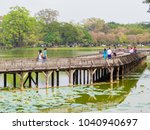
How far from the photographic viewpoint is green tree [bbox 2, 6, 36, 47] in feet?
437

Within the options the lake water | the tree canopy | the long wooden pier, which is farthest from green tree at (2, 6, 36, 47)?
the lake water

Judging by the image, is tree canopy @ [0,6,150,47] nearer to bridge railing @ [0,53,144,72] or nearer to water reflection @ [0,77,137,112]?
bridge railing @ [0,53,144,72]

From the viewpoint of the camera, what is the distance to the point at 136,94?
33094 millimetres

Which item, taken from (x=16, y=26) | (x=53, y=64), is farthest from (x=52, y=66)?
(x=16, y=26)

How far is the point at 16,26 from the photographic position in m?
133

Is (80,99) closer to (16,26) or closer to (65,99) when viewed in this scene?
(65,99)

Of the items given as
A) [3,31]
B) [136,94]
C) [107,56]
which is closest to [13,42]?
[3,31]

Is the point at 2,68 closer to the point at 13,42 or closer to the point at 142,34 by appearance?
the point at 13,42

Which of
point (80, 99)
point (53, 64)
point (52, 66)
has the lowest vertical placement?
point (80, 99)

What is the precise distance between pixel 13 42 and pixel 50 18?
33.0 m

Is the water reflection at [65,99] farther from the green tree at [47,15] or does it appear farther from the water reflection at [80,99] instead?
the green tree at [47,15]

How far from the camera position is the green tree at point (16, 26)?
133m

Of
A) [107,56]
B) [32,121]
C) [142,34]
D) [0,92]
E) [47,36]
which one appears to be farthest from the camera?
[142,34]

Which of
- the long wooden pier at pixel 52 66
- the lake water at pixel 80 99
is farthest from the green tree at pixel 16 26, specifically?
the lake water at pixel 80 99
